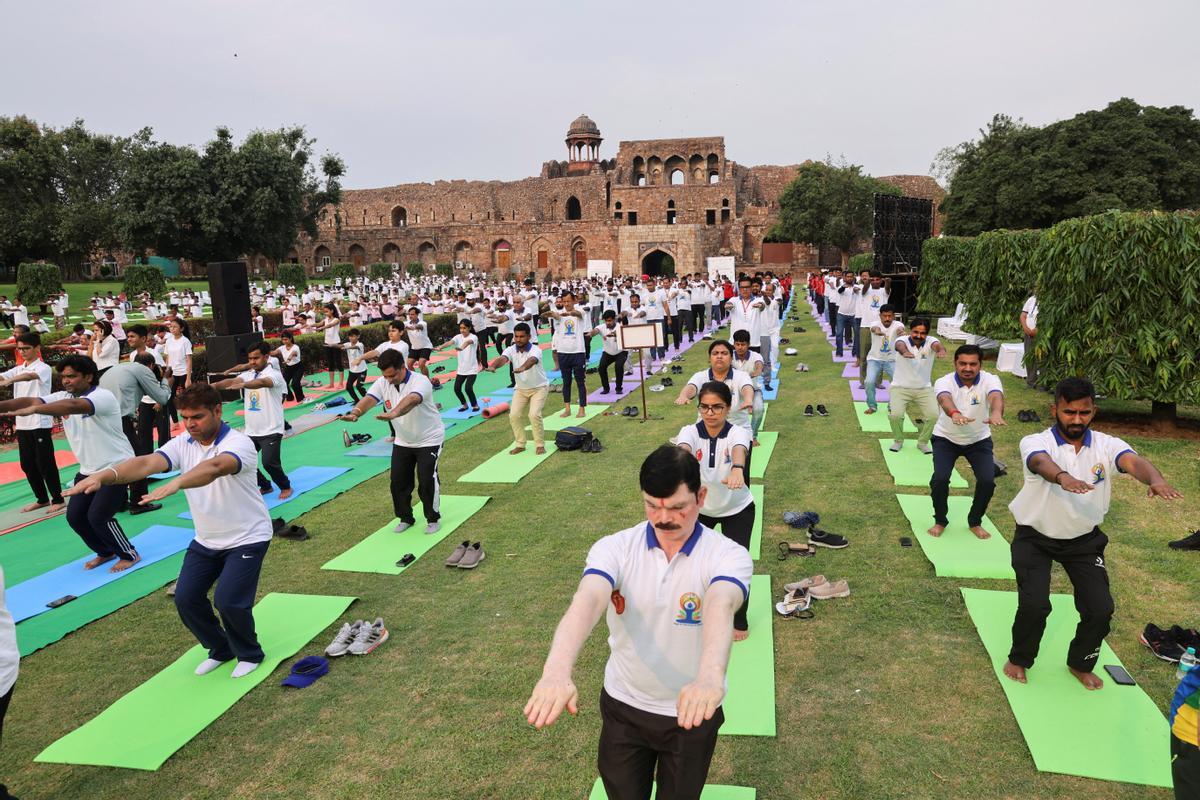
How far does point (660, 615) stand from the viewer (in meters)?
2.45

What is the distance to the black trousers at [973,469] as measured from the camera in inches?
241

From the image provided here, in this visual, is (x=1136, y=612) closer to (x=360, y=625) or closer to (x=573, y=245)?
(x=360, y=625)

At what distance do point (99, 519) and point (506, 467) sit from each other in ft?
14.4

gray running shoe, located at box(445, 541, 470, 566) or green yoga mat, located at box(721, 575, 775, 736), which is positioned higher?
gray running shoe, located at box(445, 541, 470, 566)

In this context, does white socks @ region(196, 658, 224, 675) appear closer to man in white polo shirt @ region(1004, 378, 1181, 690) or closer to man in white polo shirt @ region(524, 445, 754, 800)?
man in white polo shirt @ region(524, 445, 754, 800)

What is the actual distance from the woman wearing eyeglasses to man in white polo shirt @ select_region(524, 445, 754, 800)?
179 centimetres

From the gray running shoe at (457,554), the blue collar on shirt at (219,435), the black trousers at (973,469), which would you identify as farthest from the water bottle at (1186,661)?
the blue collar on shirt at (219,435)

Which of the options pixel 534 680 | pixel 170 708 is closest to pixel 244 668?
pixel 170 708

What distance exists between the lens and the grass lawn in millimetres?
3605

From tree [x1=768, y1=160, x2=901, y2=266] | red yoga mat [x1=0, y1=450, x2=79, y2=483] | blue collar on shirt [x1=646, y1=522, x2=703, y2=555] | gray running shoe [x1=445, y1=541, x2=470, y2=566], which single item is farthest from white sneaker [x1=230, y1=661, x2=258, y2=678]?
tree [x1=768, y1=160, x2=901, y2=266]

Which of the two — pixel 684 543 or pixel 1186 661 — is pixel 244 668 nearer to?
pixel 684 543

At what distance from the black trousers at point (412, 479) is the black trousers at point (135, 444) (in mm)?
3058

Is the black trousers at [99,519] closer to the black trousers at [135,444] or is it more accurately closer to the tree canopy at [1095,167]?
the black trousers at [135,444]

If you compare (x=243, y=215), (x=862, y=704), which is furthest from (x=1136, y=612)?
(x=243, y=215)
